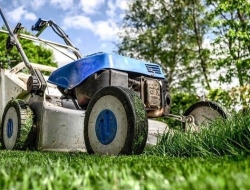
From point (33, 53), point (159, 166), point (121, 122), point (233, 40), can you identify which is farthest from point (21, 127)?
point (33, 53)

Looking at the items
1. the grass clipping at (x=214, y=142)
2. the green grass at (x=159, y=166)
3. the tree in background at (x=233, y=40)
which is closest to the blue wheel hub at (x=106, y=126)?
the green grass at (x=159, y=166)

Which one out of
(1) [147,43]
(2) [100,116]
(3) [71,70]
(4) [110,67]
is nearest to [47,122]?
(3) [71,70]

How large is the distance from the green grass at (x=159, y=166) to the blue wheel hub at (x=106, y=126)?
0.66 ft

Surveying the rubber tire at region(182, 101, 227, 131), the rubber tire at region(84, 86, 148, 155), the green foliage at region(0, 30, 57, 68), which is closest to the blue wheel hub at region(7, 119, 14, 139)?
the rubber tire at region(84, 86, 148, 155)

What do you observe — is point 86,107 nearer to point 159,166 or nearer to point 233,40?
point 159,166

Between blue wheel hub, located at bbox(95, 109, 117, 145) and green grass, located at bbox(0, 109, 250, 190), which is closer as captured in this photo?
green grass, located at bbox(0, 109, 250, 190)

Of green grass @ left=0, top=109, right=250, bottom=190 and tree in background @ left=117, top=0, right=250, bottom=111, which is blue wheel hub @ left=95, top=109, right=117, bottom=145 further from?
tree in background @ left=117, top=0, right=250, bottom=111

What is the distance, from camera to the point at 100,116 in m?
3.07

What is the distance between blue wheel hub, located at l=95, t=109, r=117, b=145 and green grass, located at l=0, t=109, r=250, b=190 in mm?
200

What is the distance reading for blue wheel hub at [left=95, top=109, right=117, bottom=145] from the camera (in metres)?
2.96

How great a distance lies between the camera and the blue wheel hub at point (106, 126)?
2.96 m

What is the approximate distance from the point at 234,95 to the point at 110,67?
2451 millimetres

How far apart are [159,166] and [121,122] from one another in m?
1.33

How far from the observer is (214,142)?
111 inches
